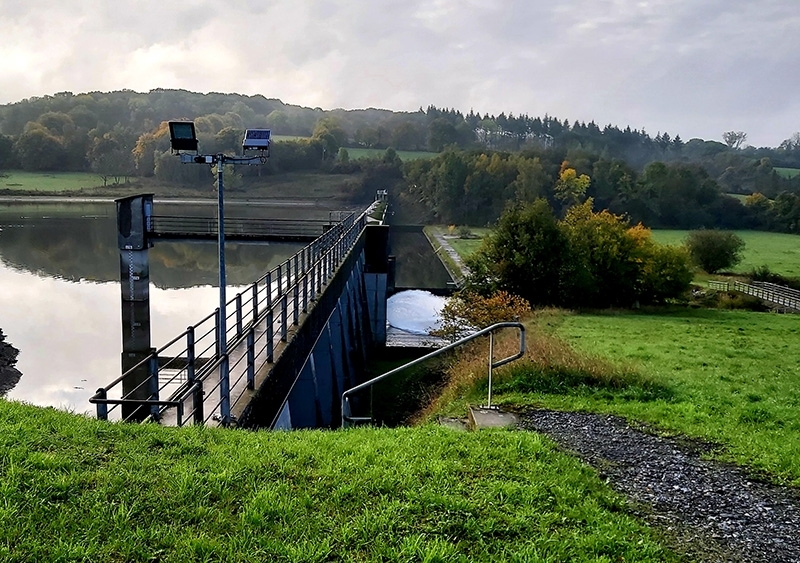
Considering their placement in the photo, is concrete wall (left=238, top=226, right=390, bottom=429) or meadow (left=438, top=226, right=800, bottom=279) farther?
meadow (left=438, top=226, right=800, bottom=279)

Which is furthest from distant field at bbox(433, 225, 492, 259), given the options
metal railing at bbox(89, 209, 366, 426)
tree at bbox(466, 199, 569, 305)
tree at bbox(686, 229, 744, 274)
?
metal railing at bbox(89, 209, 366, 426)

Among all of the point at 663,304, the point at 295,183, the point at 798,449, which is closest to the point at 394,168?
the point at 295,183

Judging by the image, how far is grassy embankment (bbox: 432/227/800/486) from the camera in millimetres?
7867

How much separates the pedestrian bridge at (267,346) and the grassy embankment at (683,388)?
2.65 m

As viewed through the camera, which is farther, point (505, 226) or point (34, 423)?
point (505, 226)

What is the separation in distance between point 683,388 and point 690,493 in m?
5.10

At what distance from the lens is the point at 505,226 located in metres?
30.4

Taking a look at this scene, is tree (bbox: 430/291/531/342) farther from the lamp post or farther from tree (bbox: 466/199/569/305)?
the lamp post

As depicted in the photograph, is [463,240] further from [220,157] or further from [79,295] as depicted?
[220,157]

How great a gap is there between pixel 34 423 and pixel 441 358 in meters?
15.3

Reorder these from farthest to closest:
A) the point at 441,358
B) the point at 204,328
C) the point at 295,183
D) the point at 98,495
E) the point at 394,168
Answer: the point at 394,168
the point at 295,183
the point at 204,328
the point at 441,358
the point at 98,495

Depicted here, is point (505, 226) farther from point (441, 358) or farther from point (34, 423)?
point (34, 423)

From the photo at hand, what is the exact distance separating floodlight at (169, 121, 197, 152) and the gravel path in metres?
9.51

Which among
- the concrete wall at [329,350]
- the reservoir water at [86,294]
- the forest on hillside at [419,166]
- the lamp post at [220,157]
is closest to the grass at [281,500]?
the concrete wall at [329,350]
